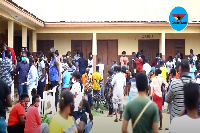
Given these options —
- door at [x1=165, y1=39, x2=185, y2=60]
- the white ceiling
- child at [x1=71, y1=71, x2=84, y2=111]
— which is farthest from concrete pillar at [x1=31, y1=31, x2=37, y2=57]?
child at [x1=71, y1=71, x2=84, y2=111]

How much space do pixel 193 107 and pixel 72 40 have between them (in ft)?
57.8

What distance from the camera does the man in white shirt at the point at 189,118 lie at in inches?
174

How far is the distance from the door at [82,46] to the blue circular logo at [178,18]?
15.2 feet

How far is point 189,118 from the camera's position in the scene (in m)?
4.49

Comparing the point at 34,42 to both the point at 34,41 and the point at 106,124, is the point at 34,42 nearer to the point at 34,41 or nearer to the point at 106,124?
the point at 34,41

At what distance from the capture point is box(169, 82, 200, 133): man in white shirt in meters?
4.43

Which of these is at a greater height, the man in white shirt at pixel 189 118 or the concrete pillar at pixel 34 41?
the concrete pillar at pixel 34 41

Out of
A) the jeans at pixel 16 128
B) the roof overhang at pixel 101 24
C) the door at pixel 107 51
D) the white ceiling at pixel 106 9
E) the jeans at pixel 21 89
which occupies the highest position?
the white ceiling at pixel 106 9

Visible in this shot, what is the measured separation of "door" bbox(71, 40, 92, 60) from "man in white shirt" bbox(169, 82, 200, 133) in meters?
17.3

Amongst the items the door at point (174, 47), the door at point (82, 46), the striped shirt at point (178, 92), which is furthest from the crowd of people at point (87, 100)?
the door at point (174, 47)

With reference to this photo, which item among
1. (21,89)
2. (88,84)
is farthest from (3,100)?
(88,84)

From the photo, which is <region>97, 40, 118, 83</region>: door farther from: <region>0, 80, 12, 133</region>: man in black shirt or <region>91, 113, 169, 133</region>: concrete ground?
<region>0, 80, 12, 133</region>: man in black shirt

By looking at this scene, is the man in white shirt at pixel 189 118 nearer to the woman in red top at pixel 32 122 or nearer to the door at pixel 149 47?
the woman in red top at pixel 32 122

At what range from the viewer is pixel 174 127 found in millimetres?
4496
